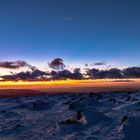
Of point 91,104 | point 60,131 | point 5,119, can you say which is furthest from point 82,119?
point 91,104

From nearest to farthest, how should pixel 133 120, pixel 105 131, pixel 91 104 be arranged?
pixel 105 131
pixel 133 120
pixel 91 104

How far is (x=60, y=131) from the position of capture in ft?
66.0

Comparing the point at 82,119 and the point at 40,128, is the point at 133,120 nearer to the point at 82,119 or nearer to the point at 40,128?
the point at 82,119

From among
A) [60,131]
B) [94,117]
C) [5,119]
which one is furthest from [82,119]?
[5,119]

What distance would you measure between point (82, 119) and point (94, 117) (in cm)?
154

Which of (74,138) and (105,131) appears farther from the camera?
(105,131)

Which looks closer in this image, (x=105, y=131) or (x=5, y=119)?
(x=105, y=131)

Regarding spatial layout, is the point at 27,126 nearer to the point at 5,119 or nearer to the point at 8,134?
the point at 8,134

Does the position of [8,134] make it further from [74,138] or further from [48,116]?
[48,116]

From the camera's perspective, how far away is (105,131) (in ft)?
64.2

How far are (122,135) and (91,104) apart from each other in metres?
16.0

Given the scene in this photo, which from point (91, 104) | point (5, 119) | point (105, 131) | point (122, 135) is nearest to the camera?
point (122, 135)

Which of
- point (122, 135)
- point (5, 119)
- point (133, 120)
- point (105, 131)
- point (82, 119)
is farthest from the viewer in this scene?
point (5, 119)

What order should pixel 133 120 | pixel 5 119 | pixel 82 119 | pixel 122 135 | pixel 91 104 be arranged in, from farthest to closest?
pixel 91 104
pixel 5 119
pixel 82 119
pixel 133 120
pixel 122 135
